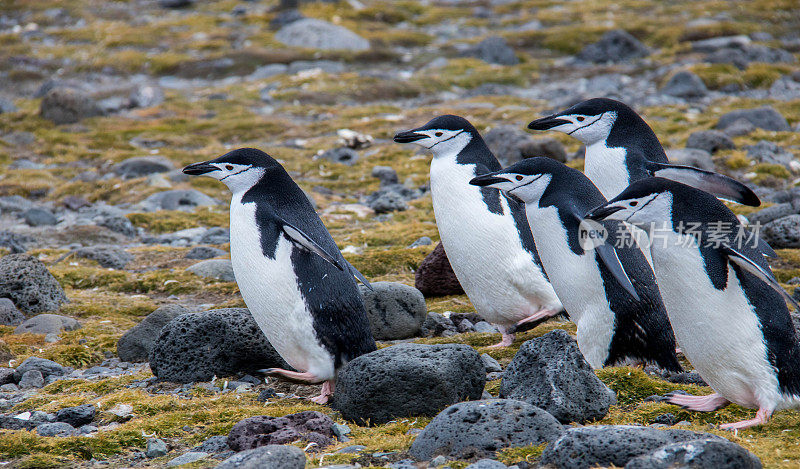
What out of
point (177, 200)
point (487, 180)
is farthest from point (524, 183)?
point (177, 200)

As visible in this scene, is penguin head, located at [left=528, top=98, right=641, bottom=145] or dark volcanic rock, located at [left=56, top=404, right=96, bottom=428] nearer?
dark volcanic rock, located at [left=56, top=404, right=96, bottom=428]

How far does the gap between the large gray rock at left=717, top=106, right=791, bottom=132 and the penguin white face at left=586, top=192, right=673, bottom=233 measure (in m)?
8.97

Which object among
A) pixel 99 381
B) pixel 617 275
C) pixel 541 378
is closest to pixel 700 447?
pixel 541 378

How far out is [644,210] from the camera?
3.74 meters

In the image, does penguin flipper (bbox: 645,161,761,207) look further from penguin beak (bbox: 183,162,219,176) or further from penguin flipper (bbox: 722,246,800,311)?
penguin beak (bbox: 183,162,219,176)

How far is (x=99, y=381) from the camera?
A: 4602 mm

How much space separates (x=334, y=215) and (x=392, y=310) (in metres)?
4.09

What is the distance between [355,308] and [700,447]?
215cm

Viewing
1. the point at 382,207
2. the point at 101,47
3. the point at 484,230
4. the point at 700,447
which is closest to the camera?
the point at 700,447

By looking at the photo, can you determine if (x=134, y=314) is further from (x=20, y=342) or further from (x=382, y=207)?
(x=382, y=207)

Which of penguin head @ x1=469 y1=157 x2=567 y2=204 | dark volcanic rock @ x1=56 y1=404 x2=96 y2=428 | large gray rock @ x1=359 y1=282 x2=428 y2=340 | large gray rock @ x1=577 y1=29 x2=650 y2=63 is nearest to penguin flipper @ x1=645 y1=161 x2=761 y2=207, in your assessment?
penguin head @ x1=469 y1=157 x2=567 y2=204

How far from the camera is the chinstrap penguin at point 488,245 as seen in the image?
521 cm

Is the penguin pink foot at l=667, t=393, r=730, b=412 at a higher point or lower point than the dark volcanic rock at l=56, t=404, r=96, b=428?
lower

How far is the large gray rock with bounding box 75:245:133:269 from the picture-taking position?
762 cm
